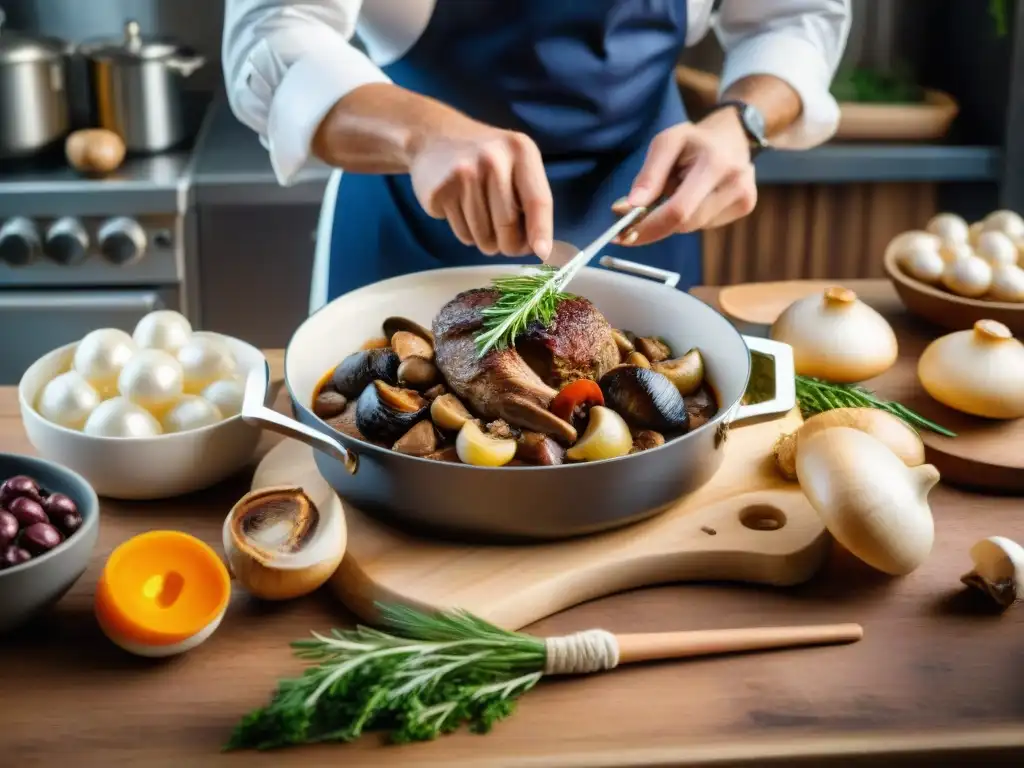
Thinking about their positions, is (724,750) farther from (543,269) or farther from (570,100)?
(570,100)

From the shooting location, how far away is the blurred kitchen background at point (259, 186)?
2594 millimetres

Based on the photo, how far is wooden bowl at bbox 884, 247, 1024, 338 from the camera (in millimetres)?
1586

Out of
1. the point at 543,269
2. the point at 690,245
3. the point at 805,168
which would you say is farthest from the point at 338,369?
the point at 805,168

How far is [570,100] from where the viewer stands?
183cm

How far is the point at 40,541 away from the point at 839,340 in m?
0.93

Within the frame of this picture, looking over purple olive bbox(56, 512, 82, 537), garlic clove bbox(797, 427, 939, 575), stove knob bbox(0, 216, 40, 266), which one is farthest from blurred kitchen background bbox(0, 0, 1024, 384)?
garlic clove bbox(797, 427, 939, 575)

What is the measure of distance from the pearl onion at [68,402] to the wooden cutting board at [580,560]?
233 millimetres

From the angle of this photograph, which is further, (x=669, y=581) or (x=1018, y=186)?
(x=1018, y=186)

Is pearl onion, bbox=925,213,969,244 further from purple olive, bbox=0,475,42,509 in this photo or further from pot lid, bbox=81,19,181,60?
pot lid, bbox=81,19,181,60

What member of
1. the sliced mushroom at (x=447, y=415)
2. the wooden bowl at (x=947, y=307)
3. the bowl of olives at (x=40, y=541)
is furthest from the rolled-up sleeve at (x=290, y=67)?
the wooden bowl at (x=947, y=307)

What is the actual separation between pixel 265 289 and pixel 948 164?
170 centimetres

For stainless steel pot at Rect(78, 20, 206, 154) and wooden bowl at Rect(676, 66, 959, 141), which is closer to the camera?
stainless steel pot at Rect(78, 20, 206, 154)

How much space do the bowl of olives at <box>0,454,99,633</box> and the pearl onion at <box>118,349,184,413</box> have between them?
16 cm

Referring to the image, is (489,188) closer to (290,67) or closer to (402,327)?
(402,327)
